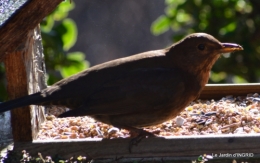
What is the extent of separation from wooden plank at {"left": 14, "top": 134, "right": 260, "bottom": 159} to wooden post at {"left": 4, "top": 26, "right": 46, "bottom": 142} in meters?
0.15

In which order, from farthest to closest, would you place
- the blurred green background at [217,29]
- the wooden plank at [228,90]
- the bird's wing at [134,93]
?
the blurred green background at [217,29] → the wooden plank at [228,90] → the bird's wing at [134,93]

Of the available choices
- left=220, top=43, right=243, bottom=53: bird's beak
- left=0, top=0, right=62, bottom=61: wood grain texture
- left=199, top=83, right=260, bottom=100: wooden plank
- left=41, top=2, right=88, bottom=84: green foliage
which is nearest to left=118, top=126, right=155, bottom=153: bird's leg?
left=220, top=43, right=243, bottom=53: bird's beak

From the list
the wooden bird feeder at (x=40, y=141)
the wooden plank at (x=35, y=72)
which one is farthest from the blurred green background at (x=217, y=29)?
the wooden bird feeder at (x=40, y=141)

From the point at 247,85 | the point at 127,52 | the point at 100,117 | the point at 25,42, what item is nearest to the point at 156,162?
the point at 100,117

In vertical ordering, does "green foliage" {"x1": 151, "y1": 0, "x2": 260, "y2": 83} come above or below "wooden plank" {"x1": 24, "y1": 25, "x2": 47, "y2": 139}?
above

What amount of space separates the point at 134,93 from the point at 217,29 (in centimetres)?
319

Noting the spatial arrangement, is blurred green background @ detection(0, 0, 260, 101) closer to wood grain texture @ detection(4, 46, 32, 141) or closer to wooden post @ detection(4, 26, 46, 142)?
wooden post @ detection(4, 26, 46, 142)

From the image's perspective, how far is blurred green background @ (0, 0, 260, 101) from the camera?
7605 mm

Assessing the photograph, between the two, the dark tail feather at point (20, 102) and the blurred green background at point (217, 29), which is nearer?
the dark tail feather at point (20, 102)

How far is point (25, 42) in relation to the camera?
194 inches

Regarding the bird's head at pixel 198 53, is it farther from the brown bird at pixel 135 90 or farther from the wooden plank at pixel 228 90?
the wooden plank at pixel 228 90

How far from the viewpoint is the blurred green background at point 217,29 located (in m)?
7.61

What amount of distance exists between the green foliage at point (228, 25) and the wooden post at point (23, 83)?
309 centimetres

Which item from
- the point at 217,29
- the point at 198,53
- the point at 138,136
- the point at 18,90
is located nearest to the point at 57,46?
the point at 217,29
